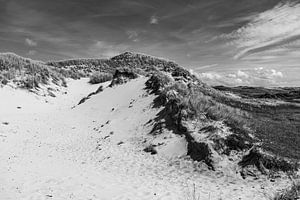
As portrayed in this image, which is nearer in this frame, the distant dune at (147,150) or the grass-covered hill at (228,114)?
the distant dune at (147,150)

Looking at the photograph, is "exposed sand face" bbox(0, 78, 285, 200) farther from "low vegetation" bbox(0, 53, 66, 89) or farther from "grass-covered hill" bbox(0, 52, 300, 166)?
"low vegetation" bbox(0, 53, 66, 89)

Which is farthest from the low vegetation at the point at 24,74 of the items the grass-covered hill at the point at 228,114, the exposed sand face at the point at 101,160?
the exposed sand face at the point at 101,160

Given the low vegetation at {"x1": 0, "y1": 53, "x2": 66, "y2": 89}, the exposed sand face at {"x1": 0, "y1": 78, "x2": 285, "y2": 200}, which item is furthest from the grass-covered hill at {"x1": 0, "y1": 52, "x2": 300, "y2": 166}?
the exposed sand face at {"x1": 0, "y1": 78, "x2": 285, "y2": 200}

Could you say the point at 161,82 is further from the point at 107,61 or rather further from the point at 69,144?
the point at 107,61

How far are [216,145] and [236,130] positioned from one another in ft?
6.64

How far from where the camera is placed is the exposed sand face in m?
12.0

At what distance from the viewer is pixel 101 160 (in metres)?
17.2

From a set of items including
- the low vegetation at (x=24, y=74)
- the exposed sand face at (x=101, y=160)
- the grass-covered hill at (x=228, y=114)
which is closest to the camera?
the exposed sand face at (x=101, y=160)

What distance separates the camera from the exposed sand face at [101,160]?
12.0m

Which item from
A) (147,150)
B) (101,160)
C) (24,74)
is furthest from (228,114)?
(24,74)

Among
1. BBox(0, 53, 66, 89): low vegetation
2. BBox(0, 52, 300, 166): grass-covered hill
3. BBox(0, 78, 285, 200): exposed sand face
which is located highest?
BBox(0, 53, 66, 89): low vegetation

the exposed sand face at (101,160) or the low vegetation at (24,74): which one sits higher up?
the low vegetation at (24,74)

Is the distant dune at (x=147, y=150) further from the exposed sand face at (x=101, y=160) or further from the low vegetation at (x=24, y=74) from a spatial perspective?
the low vegetation at (x=24, y=74)

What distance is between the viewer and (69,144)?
21625 millimetres
